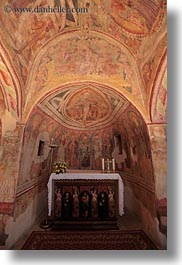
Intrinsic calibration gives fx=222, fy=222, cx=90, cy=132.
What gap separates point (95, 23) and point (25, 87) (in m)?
2.16

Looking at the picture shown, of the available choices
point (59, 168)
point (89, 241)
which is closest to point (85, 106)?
point (59, 168)

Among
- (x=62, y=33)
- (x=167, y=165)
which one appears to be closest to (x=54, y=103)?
(x=62, y=33)

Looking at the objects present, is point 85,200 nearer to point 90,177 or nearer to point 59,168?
point 90,177

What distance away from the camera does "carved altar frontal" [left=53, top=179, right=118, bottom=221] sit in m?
6.20

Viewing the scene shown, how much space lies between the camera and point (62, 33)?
191 inches

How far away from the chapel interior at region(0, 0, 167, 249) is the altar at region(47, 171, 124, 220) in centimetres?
29

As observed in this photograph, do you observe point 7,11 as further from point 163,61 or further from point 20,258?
point 20,258

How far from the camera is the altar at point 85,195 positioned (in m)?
6.21

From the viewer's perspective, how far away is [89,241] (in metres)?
4.38

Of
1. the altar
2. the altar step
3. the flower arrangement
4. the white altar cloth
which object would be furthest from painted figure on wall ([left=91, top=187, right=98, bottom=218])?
the flower arrangement

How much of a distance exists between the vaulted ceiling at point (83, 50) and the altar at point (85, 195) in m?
2.22

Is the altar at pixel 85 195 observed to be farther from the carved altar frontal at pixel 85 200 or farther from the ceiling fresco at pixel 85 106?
the ceiling fresco at pixel 85 106

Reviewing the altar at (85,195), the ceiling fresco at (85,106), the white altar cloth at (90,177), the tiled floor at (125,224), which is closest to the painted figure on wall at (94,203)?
the altar at (85,195)

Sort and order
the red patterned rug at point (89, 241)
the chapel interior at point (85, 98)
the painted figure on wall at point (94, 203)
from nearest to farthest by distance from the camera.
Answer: the red patterned rug at point (89, 241) → the chapel interior at point (85, 98) → the painted figure on wall at point (94, 203)
